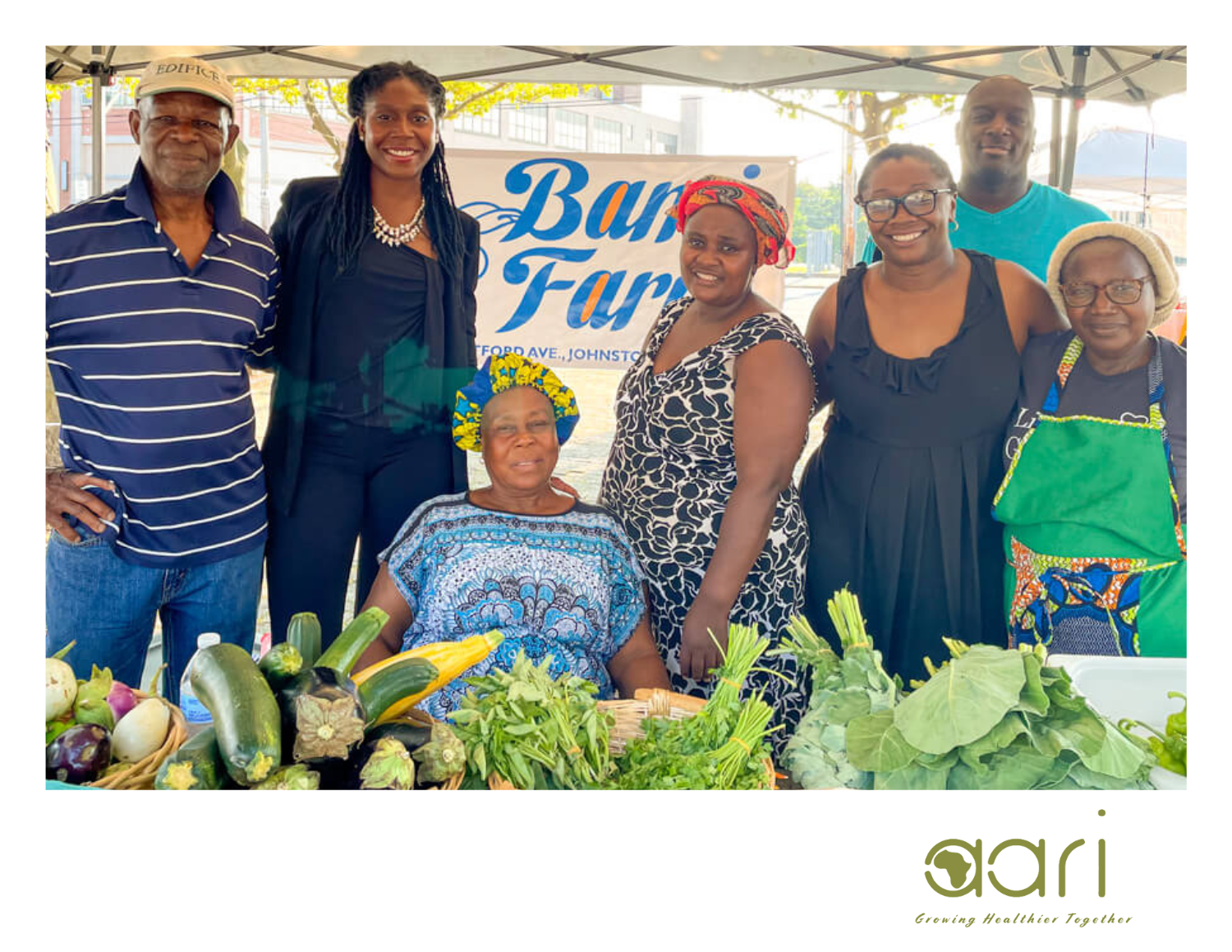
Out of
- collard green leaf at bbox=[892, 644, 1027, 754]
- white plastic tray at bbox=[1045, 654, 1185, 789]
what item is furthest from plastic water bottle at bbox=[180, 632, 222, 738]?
white plastic tray at bbox=[1045, 654, 1185, 789]

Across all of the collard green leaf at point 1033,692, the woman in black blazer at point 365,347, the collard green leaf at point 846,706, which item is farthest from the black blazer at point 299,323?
the collard green leaf at point 1033,692

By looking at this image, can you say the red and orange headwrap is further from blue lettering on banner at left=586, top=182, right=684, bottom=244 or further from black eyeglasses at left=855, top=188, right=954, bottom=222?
black eyeglasses at left=855, top=188, right=954, bottom=222

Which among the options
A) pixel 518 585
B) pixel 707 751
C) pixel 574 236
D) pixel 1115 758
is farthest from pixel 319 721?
pixel 574 236

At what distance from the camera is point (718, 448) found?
337cm

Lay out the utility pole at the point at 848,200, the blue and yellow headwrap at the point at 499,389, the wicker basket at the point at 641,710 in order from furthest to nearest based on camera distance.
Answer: the utility pole at the point at 848,200 < the blue and yellow headwrap at the point at 499,389 < the wicker basket at the point at 641,710

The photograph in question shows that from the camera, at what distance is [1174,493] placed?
3.18 metres

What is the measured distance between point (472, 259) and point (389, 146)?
16.0 inches

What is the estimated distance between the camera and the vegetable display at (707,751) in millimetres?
2375

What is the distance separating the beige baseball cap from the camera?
9.86 feet

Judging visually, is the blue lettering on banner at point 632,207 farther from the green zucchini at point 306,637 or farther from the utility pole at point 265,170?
the green zucchini at point 306,637

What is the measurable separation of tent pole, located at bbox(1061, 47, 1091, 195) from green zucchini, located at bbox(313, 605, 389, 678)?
2511 millimetres

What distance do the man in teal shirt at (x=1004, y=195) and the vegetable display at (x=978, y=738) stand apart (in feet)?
5.09

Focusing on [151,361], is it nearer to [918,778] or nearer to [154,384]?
[154,384]
